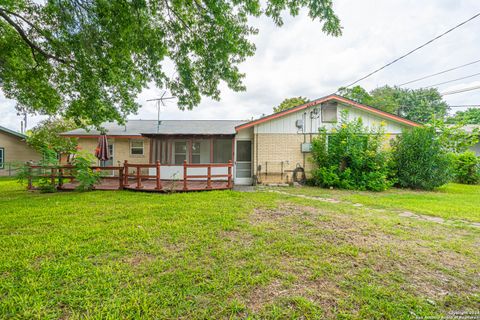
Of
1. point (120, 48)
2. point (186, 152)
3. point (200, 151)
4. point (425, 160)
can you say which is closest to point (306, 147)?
point (425, 160)

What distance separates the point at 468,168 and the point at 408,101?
25.5 m

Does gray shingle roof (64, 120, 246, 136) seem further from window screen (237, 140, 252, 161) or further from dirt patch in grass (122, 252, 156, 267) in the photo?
dirt patch in grass (122, 252, 156, 267)

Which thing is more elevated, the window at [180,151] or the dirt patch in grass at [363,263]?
the window at [180,151]

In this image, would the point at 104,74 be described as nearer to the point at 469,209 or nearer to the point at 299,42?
the point at 299,42

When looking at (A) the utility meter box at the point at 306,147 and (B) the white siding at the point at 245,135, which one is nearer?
(A) the utility meter box at the point at 306,147

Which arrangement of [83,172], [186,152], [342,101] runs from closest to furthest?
1. [83,172]
2. [342,101]
3. [186,152]

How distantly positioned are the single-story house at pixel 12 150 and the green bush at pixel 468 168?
30.3m

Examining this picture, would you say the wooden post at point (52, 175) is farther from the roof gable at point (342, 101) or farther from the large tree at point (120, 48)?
the roof gable at point (342, 101)

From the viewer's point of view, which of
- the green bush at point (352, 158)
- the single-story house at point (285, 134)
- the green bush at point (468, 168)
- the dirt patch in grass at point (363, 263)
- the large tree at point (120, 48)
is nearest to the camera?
the dirt patch in grass at point (363, 263)

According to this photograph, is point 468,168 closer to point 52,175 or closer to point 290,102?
point 290,102

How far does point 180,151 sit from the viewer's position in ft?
40.8

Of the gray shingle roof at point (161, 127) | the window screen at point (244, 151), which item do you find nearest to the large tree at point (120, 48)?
the gray shingle roof at point (161, 127)

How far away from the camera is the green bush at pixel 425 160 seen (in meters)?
8.86

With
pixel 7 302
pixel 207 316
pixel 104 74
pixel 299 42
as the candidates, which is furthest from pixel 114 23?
pixel 299 42
